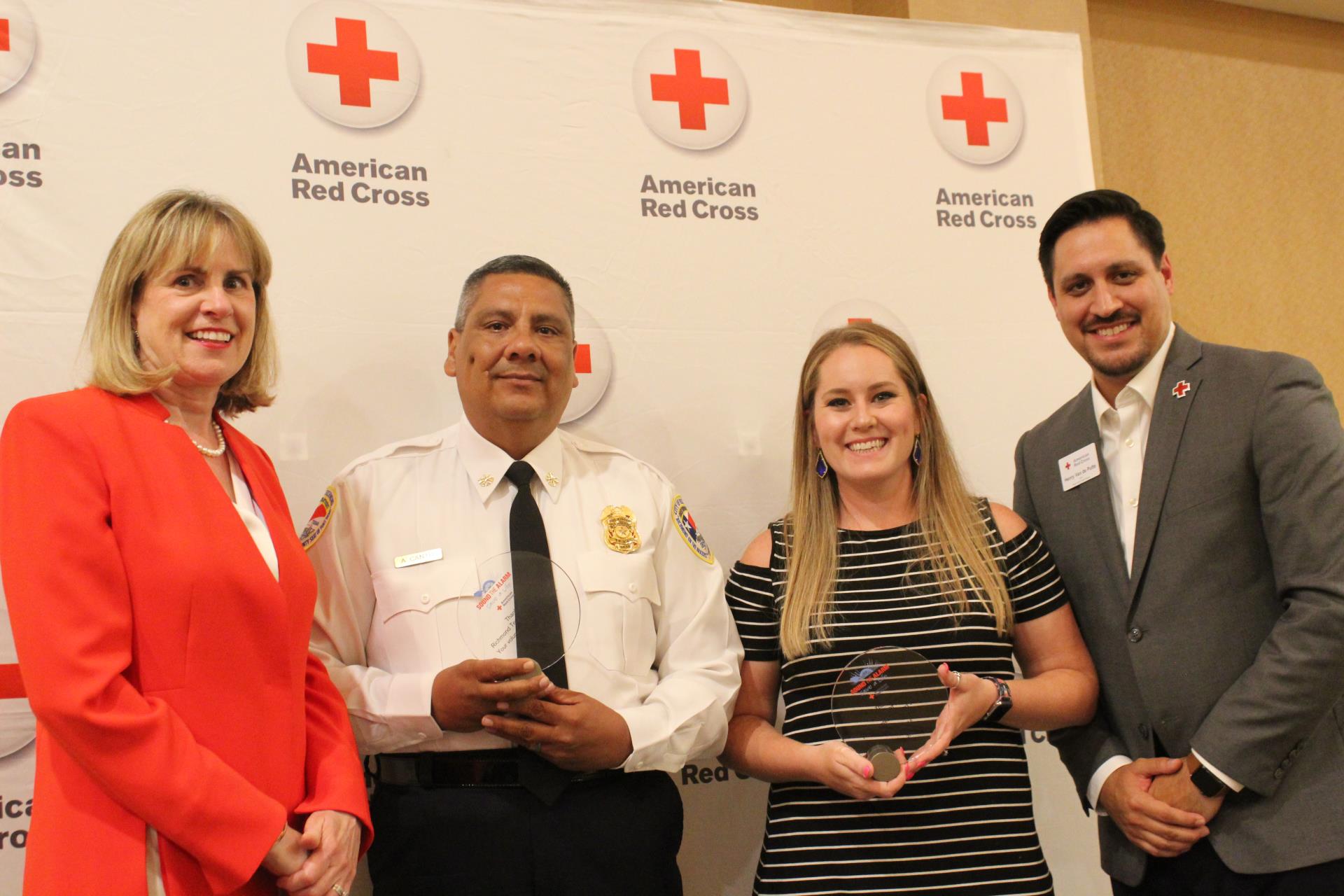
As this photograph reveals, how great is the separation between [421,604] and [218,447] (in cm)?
48

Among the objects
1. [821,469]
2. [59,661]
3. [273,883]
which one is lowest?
[273,883]

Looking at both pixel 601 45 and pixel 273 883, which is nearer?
pixel 273 883

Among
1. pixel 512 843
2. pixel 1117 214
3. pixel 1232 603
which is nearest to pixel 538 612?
pixel 512 843

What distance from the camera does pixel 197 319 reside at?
1806 millimetres

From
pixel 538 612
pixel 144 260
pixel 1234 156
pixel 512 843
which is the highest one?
pixel 1234 156

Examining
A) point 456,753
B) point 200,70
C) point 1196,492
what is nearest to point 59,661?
point 456,753

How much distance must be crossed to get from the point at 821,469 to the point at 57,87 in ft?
6.36

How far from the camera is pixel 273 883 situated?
1689mm

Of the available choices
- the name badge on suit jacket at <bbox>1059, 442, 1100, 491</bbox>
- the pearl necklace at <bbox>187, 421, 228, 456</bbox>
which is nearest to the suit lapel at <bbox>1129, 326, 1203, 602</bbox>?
the name badge on suit jacket at <bbox>1059, 442, 1100, 491</bbox>

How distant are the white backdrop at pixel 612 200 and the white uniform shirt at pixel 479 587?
1.30ft

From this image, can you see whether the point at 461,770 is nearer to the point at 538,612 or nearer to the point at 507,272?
the point at 538,612

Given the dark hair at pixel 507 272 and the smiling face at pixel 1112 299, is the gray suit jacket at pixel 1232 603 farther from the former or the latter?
the dark hair at pixel 507 272

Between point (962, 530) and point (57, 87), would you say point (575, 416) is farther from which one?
point (57, 87)

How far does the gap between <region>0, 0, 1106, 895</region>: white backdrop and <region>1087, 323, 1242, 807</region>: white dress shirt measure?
74 cm
